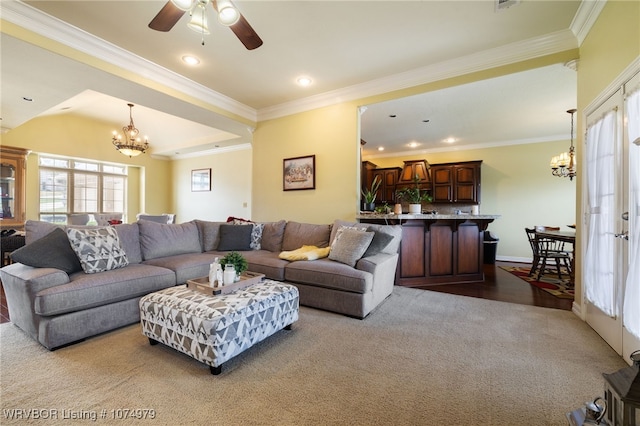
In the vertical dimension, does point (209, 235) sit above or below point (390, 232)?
below

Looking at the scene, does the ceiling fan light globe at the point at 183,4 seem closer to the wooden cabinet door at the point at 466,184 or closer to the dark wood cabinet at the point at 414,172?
the dark wood cabinet at the point at 414,172

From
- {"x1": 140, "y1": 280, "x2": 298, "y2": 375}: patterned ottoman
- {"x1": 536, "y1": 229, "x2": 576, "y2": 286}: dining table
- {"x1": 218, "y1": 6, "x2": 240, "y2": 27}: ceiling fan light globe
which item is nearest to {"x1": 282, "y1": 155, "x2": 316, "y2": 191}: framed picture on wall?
{"x1": 140, "y1": 280, "x2": 298, "y2": 375}: patterned ottoman

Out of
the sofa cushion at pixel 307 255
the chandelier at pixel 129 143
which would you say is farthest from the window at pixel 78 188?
the sofa cushion at pixel 307 255

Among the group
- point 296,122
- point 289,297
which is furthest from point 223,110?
point 289,297

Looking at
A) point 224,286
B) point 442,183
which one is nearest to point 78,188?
point 224,286

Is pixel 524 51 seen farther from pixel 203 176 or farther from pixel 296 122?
pixel 203 176

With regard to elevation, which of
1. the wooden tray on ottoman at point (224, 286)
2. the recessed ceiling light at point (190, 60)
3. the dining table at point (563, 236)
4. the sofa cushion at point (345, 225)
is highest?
the recessed ceiling light at point (190, 60)

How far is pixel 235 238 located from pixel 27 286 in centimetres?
219

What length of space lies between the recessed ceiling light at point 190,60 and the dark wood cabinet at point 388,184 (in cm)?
516

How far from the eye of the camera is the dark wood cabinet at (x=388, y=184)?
24.0ft

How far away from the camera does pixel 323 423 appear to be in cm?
138

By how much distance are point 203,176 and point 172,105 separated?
4154 millimetres

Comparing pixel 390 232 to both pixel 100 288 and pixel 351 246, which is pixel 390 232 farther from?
pixel 100 288

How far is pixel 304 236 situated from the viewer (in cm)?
391
